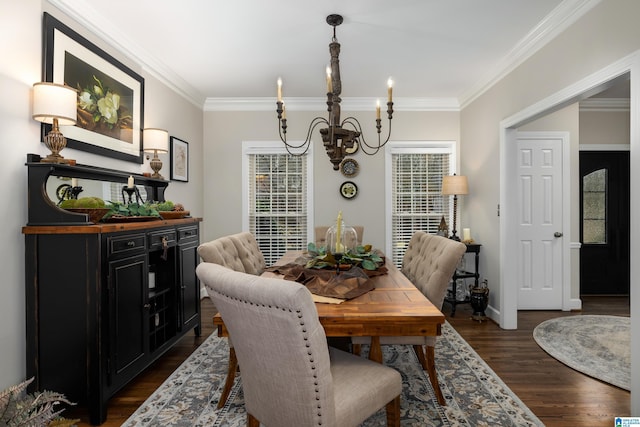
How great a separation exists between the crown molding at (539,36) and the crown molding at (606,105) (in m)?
1.79

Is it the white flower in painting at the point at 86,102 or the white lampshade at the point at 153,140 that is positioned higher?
the white flower in painting at the point at 86,102

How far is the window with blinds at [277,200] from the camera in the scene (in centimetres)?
516

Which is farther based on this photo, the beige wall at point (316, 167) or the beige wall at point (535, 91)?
the beige wall at point (316, 167)

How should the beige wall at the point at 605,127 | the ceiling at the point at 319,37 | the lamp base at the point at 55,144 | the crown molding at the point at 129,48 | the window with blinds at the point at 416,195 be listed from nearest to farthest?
the lamp base at the point at 55,144 < the crown molding at the point at 129,48 < the ceiling at the point at 319,37 < the beige wall at the point at 605,127 < the window with blinds at the point at 416,195

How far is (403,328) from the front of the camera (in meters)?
1.64

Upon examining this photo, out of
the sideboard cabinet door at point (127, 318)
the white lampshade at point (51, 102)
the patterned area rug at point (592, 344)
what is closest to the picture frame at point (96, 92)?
the white lampshade at point (51, 102)

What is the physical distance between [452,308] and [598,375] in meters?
1.65

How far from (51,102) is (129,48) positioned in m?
1.41

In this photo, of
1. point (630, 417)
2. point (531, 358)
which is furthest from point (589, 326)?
point (630, 417)

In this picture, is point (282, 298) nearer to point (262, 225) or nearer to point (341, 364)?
point (341, 364)

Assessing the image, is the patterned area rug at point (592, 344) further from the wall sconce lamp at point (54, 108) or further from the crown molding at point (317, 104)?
the wall sconce lamp at point (54, 108)

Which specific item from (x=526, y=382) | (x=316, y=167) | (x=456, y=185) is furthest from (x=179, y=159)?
(x=526, y=382)

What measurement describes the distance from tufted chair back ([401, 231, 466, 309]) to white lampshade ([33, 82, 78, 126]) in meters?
2.49

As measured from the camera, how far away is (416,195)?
5.20 meters
